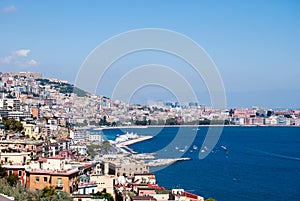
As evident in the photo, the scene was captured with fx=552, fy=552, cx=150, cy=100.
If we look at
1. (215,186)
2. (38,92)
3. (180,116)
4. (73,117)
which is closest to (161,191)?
(215,186)

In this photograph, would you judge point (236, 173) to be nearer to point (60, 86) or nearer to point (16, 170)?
point (16, 170)

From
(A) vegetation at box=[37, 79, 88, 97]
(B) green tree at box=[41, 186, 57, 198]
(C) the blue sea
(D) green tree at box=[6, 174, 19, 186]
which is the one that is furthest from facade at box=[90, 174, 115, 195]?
(A) vegetation at box=[37, 79, 88, 97]

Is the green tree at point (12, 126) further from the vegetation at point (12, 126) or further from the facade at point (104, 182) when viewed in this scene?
the facade at point (104, 182)

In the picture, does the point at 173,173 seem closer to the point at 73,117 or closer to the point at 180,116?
the point at 73,117

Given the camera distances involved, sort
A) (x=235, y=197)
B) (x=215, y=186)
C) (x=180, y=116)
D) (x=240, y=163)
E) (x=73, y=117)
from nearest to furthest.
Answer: (x=235, y=197)
(x=215, y=186)
(x=240, y=163)
(x=73, y=117)
(x=180, y=116)

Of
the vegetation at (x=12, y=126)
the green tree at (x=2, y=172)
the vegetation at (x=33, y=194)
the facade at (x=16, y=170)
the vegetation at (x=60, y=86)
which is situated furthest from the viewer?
the vegetation at (x=60, y=86)

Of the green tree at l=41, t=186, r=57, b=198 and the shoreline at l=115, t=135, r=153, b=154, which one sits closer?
the green tree at l=41, t=186, r=57, b=198

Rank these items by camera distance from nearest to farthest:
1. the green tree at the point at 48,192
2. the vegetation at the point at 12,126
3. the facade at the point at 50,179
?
the green tree at the point at 48,192, the facade at the point at 50,179, the vegetation at the point at 12,126

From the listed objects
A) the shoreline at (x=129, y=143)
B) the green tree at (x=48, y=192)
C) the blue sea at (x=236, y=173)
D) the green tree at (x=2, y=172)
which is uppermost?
the green tree at (x=2, y=172)

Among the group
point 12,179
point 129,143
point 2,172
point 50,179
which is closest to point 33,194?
point 50,179

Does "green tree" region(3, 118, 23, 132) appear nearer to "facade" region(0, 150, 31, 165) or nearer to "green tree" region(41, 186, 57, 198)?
"facade" region(0, 150, 31, 165)

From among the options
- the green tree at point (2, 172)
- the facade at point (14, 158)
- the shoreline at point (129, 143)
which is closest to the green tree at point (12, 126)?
the facade at point (14, 158)
